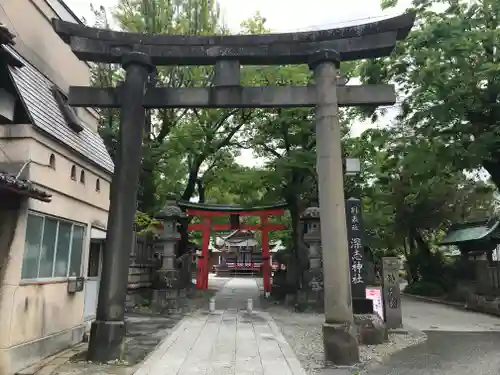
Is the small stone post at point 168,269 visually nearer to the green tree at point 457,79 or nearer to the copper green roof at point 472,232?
the green tree at point 457,79

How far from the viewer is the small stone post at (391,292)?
483 inches

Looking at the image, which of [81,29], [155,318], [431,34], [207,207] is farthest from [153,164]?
[431,34]

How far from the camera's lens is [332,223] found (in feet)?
27.8

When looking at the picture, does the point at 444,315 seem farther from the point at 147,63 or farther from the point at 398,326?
the point at 147,63

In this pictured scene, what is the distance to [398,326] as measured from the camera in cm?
1227

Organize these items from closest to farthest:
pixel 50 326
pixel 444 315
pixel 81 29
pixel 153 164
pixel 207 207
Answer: pixel 50 326 < pixel 81 29 < pixel 444 315 < pixel 153 164 < pixel 207 207

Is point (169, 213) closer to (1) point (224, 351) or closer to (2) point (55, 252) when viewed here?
(2) point (55, 252)

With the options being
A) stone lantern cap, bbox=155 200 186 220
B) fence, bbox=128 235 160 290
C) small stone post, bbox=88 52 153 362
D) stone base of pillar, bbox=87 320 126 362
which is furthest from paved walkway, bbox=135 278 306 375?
stone lantern cap, bbox=155 200 186 220

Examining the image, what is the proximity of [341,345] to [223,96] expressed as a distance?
5.76 metres

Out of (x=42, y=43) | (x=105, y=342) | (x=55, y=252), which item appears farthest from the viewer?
(x=42, y=43)

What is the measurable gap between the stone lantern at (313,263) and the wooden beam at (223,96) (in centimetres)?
996

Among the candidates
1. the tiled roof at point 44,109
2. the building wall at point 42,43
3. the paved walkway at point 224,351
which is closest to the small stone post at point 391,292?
the paved walkway at point 224,351

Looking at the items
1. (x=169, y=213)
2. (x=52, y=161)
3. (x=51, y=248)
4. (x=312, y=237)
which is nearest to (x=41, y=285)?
(x=51, y=248)

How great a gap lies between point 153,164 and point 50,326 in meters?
13.5
